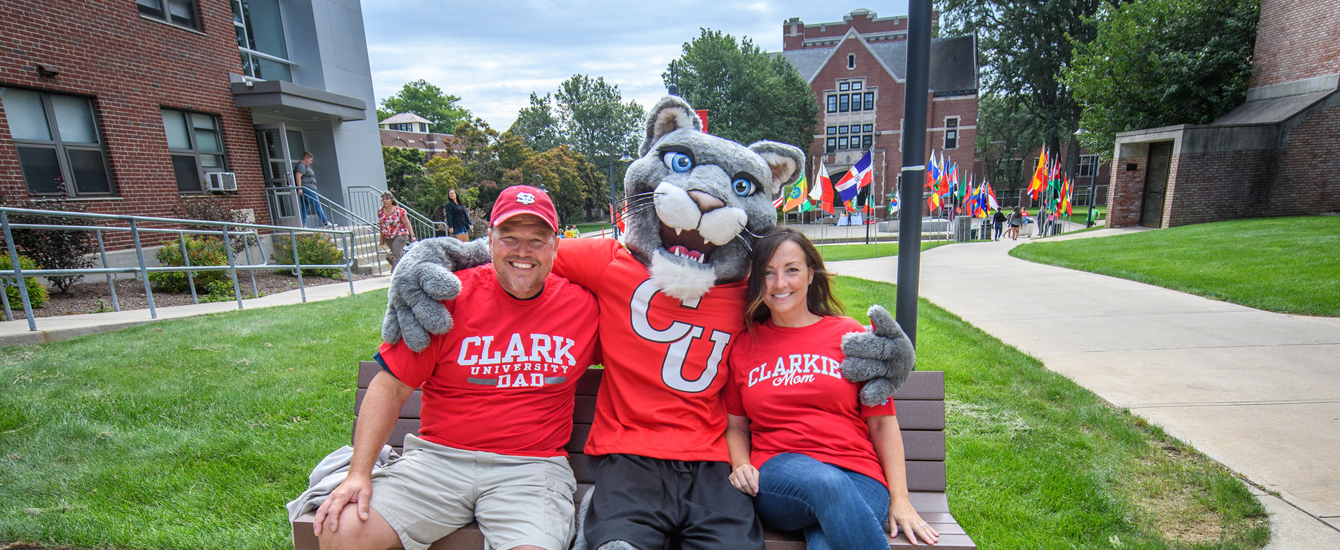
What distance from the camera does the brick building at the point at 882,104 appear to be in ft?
128

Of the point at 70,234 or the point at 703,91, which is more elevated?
the point at 703,91

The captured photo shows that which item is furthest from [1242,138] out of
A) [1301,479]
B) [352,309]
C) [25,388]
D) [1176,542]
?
[25,388]

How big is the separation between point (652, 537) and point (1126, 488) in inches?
103

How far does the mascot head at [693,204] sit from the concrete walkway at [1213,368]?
273 cm

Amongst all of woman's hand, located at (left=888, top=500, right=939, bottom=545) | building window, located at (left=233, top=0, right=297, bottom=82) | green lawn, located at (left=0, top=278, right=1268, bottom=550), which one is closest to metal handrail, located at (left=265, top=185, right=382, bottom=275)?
building window, located at (left=233, top=0, right=297, bottom=82)

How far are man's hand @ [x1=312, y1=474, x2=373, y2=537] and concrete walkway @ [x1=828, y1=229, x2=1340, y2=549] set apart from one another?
376 cm

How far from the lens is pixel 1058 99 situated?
34594 mm

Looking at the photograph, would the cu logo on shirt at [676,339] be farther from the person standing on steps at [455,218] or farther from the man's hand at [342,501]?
the person standing on steps at [455,218]

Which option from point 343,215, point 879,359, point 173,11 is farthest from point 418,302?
point 343,215

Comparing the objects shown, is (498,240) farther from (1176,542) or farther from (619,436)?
(1176,542)

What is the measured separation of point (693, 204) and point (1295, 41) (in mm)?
22511

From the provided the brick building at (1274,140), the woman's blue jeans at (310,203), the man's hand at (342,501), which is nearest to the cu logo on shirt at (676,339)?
the man's hand at (342,501)

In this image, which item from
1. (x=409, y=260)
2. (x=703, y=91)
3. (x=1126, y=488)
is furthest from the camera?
(x=703, y=91)

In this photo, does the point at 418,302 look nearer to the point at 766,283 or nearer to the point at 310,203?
the point at 766,283
